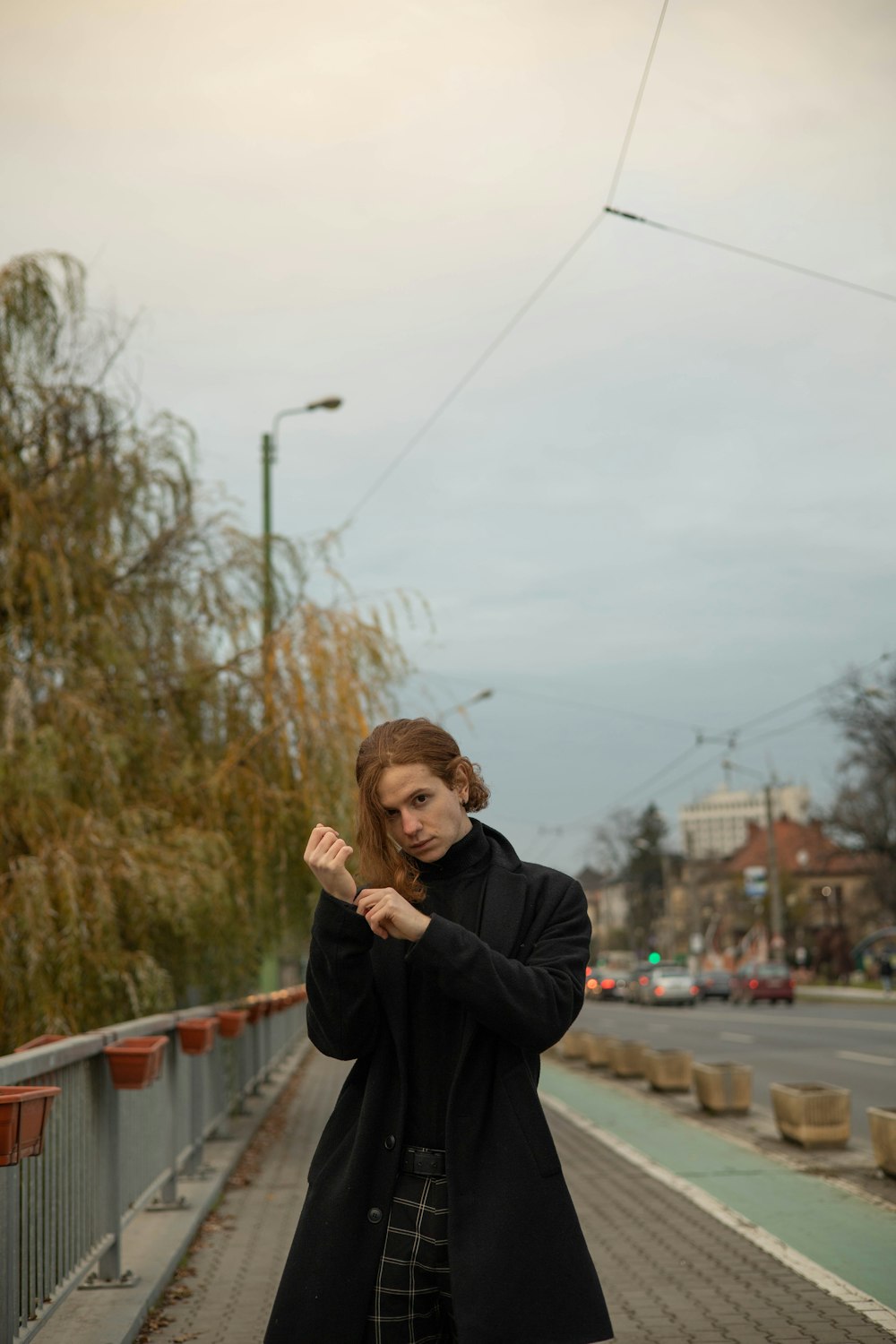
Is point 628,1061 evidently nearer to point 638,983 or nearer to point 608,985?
point 638,983

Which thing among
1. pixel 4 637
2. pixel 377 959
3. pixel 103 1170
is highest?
pixel 4 637

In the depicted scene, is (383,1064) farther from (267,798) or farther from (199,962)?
(267,798)

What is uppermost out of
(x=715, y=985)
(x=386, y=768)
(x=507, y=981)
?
(x=386, y=768)

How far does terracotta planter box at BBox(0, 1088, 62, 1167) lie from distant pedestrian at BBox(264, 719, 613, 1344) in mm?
1654

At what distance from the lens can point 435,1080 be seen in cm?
288

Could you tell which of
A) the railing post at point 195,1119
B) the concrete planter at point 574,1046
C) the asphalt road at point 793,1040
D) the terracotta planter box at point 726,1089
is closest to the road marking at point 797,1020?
the asphalt road at point 793,1040

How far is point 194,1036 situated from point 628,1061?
41.4 feet

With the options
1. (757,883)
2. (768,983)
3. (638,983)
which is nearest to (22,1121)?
(768,983)

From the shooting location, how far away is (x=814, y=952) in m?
91.6

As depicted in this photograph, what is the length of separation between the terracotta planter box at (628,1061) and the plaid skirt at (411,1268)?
1857cm

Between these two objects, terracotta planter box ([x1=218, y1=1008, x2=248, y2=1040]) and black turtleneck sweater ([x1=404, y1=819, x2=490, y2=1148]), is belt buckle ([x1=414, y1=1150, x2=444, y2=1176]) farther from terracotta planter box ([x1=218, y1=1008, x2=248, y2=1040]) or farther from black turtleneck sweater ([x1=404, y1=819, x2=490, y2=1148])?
terracotta planter box ([x1=218, y1=1008, x2=248, y2=1040])

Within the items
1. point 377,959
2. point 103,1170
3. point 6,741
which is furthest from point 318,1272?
point 6,741

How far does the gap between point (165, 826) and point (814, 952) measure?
85.1 metres

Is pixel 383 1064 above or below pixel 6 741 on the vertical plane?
below
